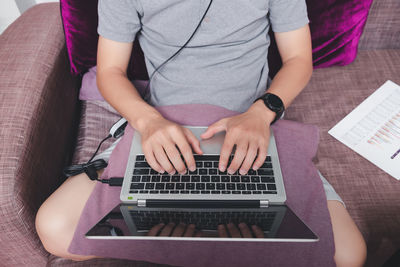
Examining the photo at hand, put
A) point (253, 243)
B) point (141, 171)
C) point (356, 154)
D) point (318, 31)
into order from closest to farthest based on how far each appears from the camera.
Result: 1. point (253, 243)
2. point (141, 171)
3. point (356, 154)
4. point (318, 31)

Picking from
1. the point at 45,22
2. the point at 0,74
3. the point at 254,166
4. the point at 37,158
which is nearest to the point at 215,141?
the point at 254,166

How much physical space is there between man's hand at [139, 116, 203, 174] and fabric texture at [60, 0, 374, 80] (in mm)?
451

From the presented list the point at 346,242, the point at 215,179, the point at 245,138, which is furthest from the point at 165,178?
the point at 346,242

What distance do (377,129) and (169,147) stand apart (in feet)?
2.49

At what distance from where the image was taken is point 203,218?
2.16 ft

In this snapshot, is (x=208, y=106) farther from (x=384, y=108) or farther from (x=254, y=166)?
(x=384, y=108)

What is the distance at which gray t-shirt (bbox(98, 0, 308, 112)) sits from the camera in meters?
0.83

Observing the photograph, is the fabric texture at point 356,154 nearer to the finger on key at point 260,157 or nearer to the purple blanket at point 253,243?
the purple blanket at point 253,243

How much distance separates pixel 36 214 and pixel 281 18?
0.91 m

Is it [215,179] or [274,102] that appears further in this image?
[274,102]

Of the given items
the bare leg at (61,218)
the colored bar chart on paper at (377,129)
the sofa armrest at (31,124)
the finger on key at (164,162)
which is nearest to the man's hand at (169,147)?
the finger on key at (164,162)

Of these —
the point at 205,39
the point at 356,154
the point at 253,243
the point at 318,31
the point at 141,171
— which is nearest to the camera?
the point at 253,243

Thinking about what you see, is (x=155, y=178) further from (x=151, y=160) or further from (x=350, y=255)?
(x=350, y=255)

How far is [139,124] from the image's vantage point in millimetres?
807
